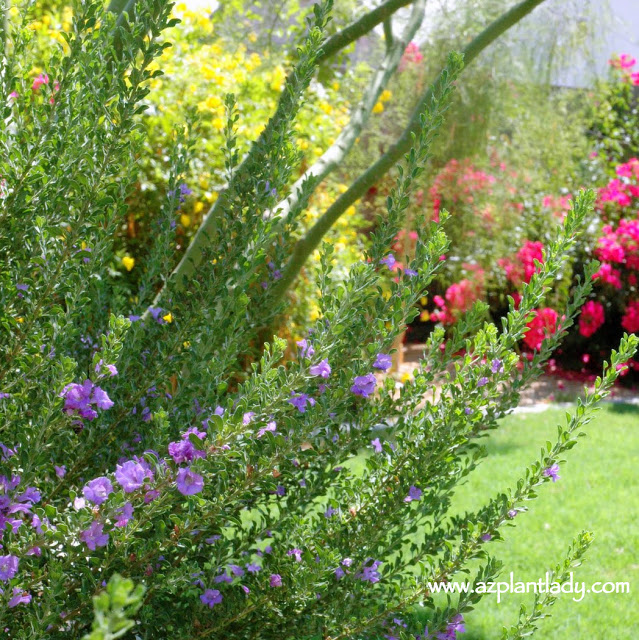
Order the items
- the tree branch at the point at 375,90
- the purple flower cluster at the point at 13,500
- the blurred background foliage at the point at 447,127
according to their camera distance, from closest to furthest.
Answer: the purple flower cluster at the point at 13,500 < the tree branch at the point at 375,90 < the blurred background foliage at the point at 447,127

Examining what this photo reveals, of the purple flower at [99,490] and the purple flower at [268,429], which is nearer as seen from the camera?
the purple flower at [99,490]

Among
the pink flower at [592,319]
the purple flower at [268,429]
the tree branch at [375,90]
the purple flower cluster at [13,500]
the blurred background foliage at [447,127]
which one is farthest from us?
the pink flower at [592,319]

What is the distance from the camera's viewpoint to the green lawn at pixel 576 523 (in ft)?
10.3

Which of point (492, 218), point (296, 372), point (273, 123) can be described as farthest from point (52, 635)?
point (492, 218)

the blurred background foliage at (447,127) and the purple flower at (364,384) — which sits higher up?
the blurred background foliage at (447,127)

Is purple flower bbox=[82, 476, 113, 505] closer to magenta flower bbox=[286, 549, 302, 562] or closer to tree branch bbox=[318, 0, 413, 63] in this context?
magenta flower bbox=[286, 549, 302, 562]

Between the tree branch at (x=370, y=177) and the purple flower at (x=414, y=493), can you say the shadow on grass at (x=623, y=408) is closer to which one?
the tree branch at (x=370, y=177)

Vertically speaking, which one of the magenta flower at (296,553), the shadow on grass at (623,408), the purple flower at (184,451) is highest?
the purple flower at (184,451)

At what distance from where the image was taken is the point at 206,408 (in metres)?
1.73

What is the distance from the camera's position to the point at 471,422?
1.60 m

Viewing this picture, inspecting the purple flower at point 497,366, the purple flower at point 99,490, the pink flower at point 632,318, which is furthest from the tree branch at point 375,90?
the pink flower at point 632,318

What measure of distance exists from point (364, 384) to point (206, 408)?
0.36 metres

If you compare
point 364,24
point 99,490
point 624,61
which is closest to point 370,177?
point 364,24

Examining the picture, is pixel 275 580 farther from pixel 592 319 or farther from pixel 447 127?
pixel 592 319
